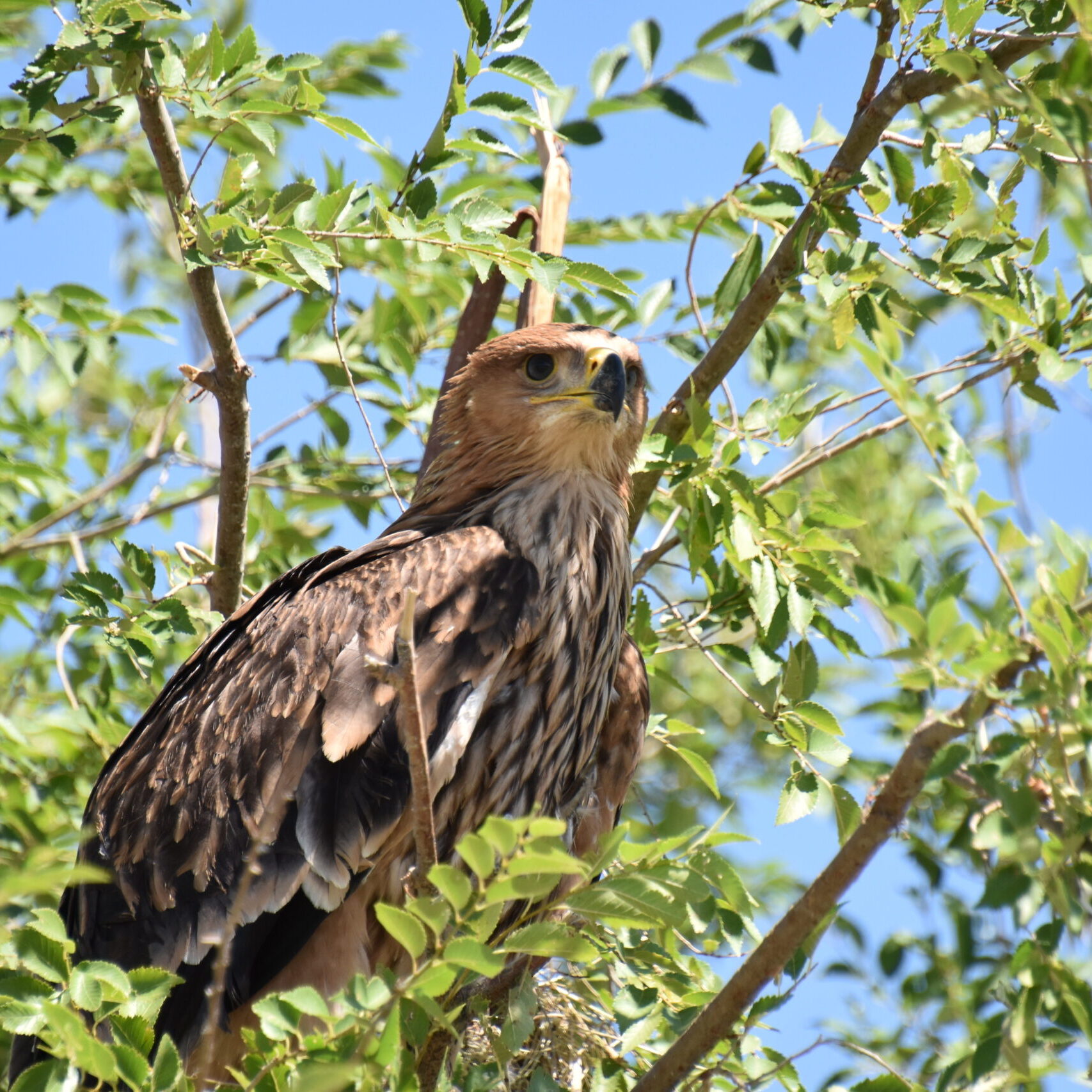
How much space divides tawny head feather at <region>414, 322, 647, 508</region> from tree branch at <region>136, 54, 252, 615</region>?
0.70 meters

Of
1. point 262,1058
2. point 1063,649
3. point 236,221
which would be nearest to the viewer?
point 1063,649

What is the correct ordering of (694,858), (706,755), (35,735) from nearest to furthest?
(694,858)
(35,735)
(706,755)

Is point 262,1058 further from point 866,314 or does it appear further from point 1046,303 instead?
point 1046,303

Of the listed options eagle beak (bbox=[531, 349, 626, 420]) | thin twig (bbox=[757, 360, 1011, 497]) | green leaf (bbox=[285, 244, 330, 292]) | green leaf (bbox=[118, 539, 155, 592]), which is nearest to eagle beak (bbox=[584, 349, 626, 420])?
eagle beak (bbox=[531, 349, 626, 420])

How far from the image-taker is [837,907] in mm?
2293

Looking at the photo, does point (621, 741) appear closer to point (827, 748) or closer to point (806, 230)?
point (827, 748)

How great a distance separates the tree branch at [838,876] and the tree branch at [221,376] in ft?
6.78

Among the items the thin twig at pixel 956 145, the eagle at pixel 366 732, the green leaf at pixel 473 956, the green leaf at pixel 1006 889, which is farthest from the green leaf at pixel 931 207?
the green leaf at pixel 473 956

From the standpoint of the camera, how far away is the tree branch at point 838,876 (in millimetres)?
1977

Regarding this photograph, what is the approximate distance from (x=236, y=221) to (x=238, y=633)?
1.29 m

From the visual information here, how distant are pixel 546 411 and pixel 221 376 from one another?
41.7 inches

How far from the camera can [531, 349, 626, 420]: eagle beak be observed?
397cm

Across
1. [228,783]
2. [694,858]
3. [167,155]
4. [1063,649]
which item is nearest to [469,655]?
[228,783]

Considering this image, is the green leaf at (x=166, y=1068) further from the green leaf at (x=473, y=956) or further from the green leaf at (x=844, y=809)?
the green leaf at (x=844, y=809)
